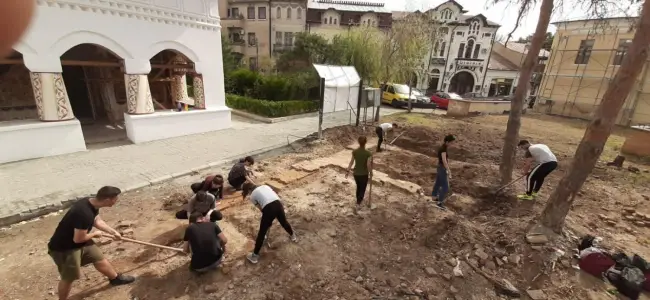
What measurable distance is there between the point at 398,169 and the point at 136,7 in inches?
366

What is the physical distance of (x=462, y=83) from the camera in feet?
113

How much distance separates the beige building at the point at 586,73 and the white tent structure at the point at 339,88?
16389mm

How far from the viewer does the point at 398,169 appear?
879 centimetres

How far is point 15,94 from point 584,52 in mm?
31398

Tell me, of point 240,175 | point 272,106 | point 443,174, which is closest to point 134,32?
point 240,175

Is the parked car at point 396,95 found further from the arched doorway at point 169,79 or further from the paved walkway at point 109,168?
the arched doorway at point 169,79

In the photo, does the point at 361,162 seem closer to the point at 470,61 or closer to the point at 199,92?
the point at 199,92

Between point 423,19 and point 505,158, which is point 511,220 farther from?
point 423,19

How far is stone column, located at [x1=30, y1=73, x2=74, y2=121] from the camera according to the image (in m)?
7.87

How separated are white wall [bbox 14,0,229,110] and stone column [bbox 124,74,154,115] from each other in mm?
220

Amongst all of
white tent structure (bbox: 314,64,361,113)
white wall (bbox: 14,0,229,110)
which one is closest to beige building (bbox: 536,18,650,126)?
white tent structure (bbox: 314,64,361,113)

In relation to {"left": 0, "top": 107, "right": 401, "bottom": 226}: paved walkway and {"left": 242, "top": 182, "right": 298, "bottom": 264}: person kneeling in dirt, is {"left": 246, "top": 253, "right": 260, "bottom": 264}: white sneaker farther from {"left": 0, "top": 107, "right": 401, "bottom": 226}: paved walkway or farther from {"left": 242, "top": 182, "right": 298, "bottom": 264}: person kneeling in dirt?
{"left": 0, "top": 107, "right": 401, "bottom": 226}: paved walkway

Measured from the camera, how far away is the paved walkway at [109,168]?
6035 mm

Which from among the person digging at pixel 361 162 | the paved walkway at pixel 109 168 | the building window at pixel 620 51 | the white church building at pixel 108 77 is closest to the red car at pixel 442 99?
the building window at pixel 620 51
